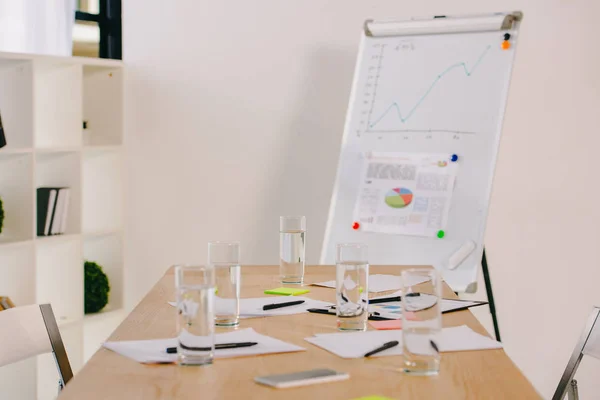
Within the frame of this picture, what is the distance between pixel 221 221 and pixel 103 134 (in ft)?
2.31

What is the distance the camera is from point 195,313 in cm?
115

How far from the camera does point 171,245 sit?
3801 millimetres

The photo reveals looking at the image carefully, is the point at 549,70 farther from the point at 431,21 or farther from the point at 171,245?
the point at 171,245

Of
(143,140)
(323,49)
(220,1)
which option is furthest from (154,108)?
(323,49)

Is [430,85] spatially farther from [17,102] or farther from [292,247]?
[17,102]

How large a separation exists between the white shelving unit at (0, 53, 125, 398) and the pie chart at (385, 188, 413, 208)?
1344mm

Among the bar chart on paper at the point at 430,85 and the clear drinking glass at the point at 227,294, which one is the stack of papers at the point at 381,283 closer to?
the clear drinking glass at the point at 227,294

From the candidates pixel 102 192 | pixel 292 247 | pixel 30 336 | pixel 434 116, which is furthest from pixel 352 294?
pixel 102 192

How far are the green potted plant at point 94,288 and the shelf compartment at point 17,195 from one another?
0.50 metres

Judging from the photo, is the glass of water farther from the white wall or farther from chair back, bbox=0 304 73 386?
the white wall

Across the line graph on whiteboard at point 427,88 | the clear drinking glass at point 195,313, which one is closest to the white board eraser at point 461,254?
the line graph on whiteboard at point 427,88

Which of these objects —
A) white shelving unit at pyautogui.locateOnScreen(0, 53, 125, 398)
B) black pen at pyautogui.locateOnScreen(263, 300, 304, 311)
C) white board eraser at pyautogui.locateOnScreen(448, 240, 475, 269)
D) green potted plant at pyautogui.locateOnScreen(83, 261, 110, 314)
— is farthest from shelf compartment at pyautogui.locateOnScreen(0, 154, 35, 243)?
black pen at pyautogui.locateOnScreen(263, 300, 304, 311)

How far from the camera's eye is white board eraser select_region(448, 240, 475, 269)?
2.69m

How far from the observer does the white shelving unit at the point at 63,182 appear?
122 inches
